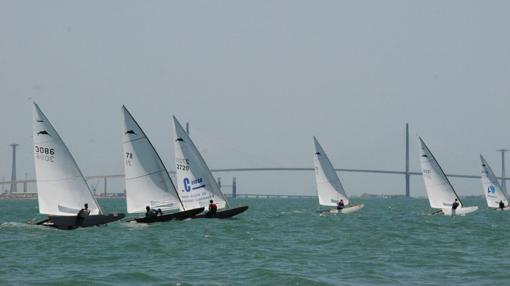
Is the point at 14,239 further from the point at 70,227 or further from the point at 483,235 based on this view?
the point at 483,235

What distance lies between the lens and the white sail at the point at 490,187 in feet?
207

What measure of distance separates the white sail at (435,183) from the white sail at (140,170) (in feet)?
64.9

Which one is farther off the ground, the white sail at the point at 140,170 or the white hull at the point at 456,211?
the white sail at the point at 140,170

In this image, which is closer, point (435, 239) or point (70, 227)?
point (435, 239)

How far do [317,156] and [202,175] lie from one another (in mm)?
15563

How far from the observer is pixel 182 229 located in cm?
3675

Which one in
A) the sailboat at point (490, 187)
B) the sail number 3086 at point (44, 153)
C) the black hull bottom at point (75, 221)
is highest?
the sail number 3086 at point (44, 153)

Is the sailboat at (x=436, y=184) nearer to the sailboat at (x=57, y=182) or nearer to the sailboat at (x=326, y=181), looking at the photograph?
the sailboat at (x=326, y=181)

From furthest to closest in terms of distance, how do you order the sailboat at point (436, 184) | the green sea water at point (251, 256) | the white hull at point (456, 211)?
the sailboat at point (436, 184) → the white hull at point (456, 211) → the green sea water at point (251, 256)

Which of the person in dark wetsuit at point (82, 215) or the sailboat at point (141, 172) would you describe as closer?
the person in dark wetsuit at point (82, 215)

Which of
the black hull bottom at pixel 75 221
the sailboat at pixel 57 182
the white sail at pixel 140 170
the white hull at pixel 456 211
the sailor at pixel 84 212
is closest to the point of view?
the sailboat at pixel 57 182

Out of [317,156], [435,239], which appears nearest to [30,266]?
[435,239]

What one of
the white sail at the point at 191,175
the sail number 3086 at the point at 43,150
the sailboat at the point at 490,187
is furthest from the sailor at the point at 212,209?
the sailboat at the point at 490,187

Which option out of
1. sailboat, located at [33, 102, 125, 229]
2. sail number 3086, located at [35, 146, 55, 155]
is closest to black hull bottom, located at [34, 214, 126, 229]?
sailboat, located at [33, 102, 125, 229]
